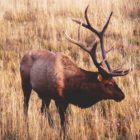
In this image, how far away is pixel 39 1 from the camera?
1259 cm

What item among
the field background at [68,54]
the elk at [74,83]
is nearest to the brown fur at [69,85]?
the elk at [74,83]

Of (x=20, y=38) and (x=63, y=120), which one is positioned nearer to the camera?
(x=63, y=120)

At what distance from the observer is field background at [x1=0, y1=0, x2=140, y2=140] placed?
516cm

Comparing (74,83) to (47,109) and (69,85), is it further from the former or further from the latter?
(47,109)

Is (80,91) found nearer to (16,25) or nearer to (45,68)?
(45,68)

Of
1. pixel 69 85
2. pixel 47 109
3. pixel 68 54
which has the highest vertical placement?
pixel 68 54

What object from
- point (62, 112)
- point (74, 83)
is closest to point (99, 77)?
point (74, 83)

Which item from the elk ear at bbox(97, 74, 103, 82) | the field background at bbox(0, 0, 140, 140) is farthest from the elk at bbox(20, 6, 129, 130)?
the field background at bbox(0, 0, 140, 140)

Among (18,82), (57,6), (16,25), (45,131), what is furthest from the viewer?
(57,6)

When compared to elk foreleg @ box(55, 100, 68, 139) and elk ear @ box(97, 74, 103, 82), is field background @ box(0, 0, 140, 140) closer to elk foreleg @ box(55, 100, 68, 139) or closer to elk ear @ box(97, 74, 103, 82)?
elk foreleg @ box(55, 100, 68, 139)

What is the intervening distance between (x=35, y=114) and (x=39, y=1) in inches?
296

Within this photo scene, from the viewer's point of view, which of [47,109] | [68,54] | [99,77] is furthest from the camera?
[68,54]

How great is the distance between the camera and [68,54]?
8.84m

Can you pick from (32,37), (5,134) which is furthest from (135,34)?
(5,134)
